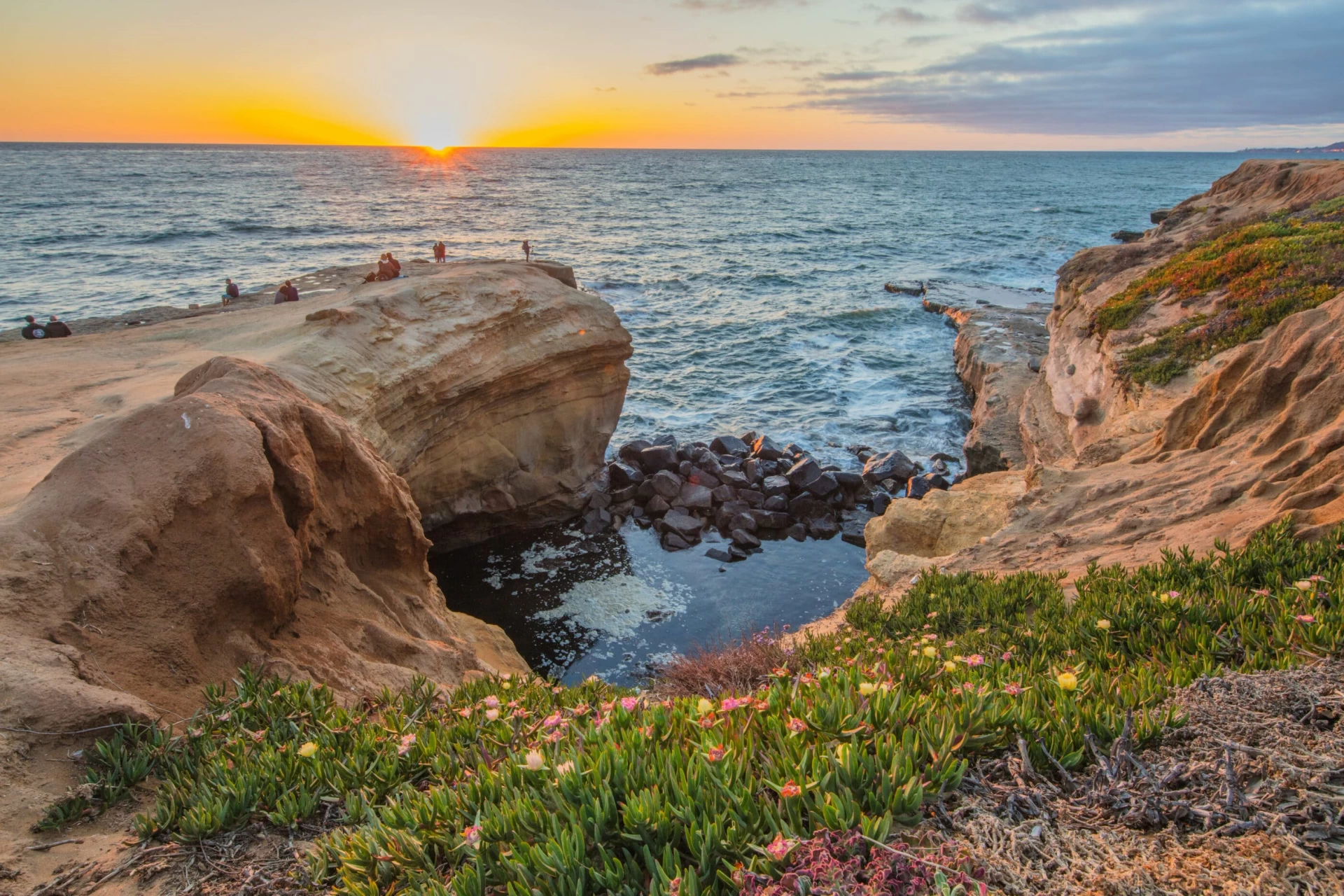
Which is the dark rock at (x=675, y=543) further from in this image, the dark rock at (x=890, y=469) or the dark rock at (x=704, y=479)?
the dark rock at (x=890, y=469)

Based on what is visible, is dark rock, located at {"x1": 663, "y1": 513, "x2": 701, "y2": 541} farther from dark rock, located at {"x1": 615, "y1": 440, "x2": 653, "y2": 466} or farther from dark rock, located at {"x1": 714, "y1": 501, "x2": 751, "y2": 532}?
dark rock, located at {"x1": 615, "y1": 440, "x2": 653, "y2": 466}

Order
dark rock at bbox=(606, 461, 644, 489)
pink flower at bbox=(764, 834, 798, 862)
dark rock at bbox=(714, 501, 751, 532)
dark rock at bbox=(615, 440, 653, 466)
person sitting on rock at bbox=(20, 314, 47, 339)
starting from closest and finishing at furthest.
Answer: pink flower at bbox=(764, 834, 798, 862) → person sitting on rock at bbox=(20, 314, 47, 339) → dark rock at bbox=(714, 501, 751, 532) → dark rock at bbox=(606, 461, 644, 489) → dark rock at bbox=(615, 440, 653, 466)

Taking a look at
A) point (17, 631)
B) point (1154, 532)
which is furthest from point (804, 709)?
point (1154, 532)

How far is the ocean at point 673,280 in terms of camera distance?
599 inches

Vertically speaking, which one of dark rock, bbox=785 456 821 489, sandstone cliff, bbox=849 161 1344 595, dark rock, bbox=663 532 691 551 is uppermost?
sandstone cliff, bbox=849 161 1344 595

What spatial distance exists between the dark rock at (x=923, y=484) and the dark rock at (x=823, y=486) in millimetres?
1872

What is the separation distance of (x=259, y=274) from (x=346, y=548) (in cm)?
3625

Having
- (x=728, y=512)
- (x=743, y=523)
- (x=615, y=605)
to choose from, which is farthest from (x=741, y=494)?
(x=615, y=605)

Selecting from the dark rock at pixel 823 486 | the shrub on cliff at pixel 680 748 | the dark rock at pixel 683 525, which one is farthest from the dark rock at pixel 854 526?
the shrub on cliff at pixel 680 748

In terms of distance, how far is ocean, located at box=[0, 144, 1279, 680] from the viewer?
15.2 m

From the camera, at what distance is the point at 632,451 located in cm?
2033

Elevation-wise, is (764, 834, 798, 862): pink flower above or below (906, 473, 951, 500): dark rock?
above

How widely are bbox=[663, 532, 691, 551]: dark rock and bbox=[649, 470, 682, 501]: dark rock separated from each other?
1508mm

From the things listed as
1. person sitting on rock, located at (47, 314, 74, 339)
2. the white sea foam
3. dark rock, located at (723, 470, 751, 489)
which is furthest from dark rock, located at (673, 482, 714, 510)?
person sitting on rock, located at (47, 314, 74, 339)
